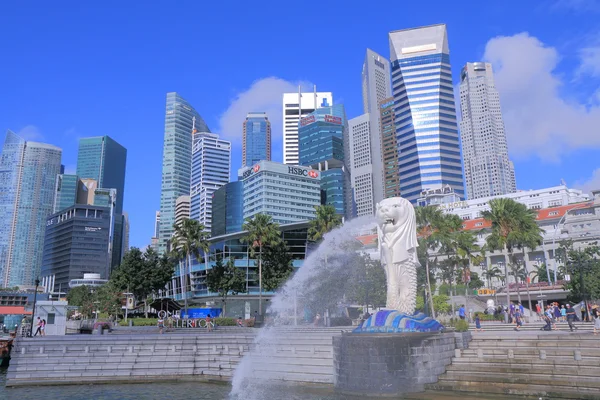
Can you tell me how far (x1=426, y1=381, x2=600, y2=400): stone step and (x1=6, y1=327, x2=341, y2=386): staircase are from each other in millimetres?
7550

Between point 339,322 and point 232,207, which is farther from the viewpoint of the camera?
point 232,207

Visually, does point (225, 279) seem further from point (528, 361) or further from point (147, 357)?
point (528, 361)

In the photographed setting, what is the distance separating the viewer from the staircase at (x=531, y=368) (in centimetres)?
1922

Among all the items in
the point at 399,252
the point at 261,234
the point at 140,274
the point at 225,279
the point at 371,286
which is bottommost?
the point at 371,286

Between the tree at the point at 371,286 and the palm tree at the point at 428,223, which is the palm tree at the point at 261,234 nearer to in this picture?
the tree at the point at 371,286

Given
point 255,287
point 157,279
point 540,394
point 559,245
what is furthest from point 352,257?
point 559,245

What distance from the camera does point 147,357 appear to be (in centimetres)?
2998

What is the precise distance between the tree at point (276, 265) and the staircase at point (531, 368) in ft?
125

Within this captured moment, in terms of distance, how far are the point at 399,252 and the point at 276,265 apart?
37.5 meters

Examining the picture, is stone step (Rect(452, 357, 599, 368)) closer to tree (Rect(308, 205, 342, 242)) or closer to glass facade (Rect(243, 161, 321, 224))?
tree (Rect(308, 205, 342, 242))

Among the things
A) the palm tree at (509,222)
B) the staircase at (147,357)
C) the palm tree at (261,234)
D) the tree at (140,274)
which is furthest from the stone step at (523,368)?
the tree at (140,274)

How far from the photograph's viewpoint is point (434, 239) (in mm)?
51469

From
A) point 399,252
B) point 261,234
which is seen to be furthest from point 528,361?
point 261,234

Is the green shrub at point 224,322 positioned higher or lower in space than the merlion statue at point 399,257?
lower
